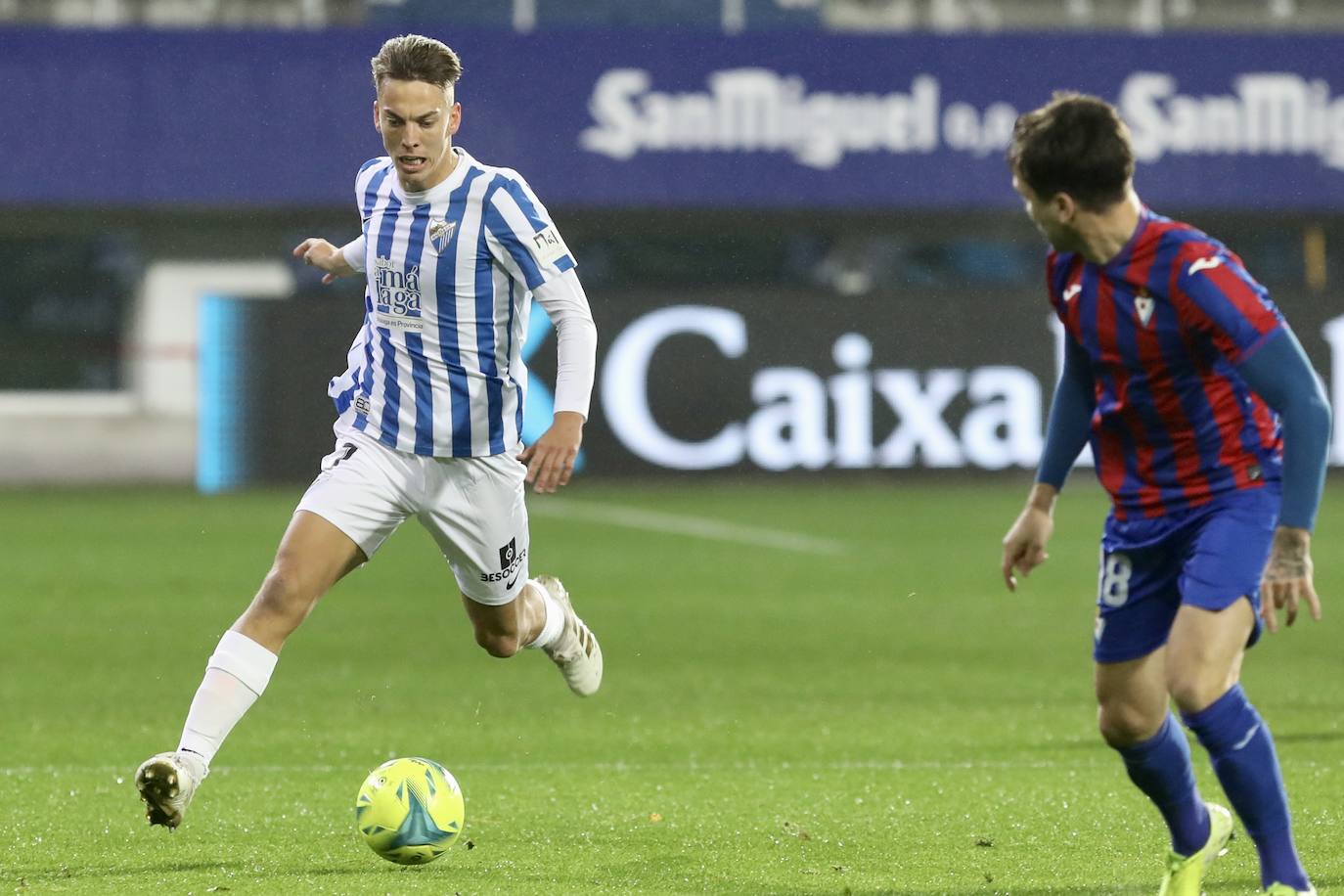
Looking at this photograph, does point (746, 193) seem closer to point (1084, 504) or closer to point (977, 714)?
point (1084, 504)

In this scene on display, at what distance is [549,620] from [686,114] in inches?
543

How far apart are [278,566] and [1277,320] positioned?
8.19ft

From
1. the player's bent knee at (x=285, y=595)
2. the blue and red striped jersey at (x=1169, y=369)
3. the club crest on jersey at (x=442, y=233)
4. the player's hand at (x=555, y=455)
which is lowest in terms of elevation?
the player's bent knee at (x=285, y=595)

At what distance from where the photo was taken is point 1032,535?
15.4 feet

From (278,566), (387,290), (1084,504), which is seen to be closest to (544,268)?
(387,290)

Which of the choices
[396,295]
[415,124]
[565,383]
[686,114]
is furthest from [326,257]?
[686,114]

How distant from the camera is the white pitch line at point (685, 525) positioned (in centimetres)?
1471

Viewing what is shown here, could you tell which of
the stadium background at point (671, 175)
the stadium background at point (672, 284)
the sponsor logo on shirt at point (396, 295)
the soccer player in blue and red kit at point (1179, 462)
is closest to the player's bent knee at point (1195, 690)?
the soccer player in blue and red kit at point (1179, 462)

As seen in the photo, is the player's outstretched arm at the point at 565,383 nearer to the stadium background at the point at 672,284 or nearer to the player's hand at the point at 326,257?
the player's hand at the point at 326,257

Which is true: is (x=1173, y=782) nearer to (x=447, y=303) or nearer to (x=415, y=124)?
(x=447, y=303)

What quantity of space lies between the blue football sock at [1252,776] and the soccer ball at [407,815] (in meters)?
1.80

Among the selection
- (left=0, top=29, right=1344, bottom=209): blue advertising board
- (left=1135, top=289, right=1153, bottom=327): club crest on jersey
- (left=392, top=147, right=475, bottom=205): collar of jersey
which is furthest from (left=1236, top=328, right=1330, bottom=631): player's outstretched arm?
(left=0, top=29, right=1344, bottom=209): blue advertising board

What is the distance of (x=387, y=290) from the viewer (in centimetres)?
561

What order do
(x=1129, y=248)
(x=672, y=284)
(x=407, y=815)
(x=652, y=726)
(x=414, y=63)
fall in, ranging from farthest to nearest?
(x=672, y=284) → (x=652, y=726) → (x=414, y=63) → (x=407, y=815) → (x=1129, y=248)
